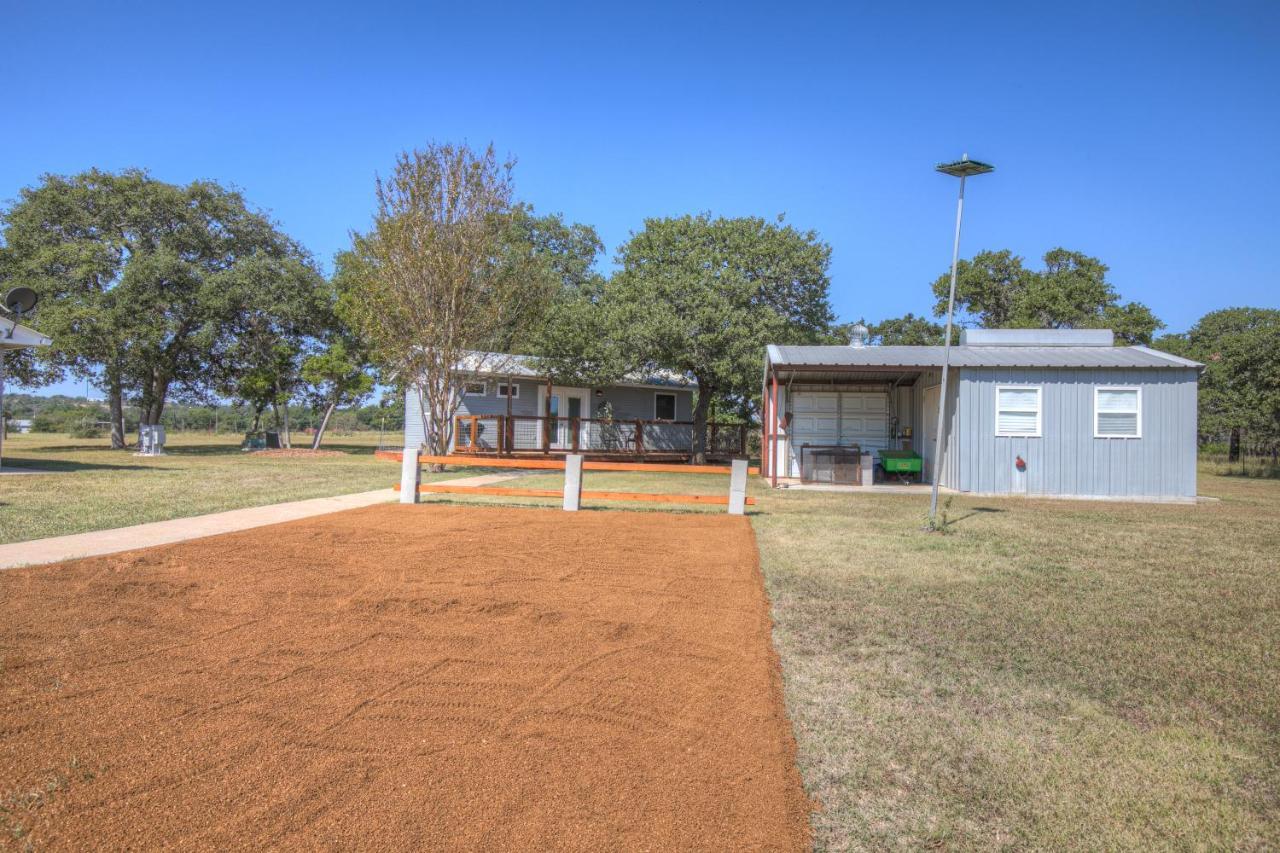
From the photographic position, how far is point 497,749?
9.29ft

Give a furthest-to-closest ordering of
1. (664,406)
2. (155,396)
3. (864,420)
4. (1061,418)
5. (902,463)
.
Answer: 1. (155,396)
2. (664,406)
3. (864,420)
4. (902,463)
5. (1061,418)

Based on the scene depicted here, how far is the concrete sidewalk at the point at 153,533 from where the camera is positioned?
620cm

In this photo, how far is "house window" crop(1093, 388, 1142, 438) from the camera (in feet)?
47.3

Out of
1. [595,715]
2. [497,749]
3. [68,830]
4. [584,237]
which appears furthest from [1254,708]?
[584,237]

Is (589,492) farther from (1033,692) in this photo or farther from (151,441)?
(151,441)

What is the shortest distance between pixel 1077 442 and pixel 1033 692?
43.2ft

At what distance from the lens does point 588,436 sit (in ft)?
78.1

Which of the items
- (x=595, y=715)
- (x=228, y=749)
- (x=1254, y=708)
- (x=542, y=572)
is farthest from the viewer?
(x=542, y=572)

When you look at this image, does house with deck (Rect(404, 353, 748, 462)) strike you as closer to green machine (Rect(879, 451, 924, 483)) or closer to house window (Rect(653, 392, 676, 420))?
house window (Rect(653, 392, 676, 420))

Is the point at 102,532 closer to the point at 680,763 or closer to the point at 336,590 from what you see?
the point at 336,590

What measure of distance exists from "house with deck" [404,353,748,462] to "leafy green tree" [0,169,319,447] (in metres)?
9.40

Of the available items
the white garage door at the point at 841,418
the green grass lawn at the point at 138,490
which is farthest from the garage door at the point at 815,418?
the green grass lawn at the point at 138,490

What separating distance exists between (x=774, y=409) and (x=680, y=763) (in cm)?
1377

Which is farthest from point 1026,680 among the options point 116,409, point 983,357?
point 116,409
